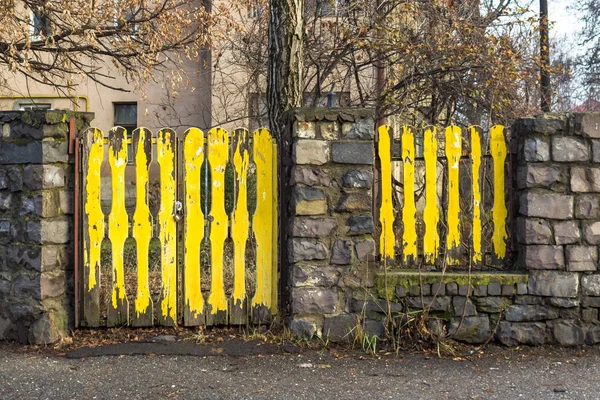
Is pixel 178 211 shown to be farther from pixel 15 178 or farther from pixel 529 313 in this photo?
pixel 529 313

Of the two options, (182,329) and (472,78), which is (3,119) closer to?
(182,329)

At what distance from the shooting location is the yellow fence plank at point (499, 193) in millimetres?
5191

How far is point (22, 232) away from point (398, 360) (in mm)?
3096

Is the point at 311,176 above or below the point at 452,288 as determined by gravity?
above

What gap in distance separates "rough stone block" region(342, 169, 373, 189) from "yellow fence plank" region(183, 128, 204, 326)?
1.21m

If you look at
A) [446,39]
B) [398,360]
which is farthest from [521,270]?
[446,39]

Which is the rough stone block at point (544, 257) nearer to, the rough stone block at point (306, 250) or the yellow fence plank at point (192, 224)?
the rough stone block at point (306, 250)

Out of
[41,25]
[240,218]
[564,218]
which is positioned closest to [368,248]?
[240,218]

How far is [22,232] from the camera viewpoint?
5035 mm

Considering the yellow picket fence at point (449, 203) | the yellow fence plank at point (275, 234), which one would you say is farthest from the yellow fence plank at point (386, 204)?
the yellow fence plank at point (275, 234)

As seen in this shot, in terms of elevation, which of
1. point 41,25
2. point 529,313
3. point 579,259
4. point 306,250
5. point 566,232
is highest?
point 41,25

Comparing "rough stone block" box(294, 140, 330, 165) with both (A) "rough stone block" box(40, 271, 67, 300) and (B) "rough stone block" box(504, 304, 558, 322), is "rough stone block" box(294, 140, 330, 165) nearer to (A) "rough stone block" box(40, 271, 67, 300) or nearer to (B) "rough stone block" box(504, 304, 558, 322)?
(B) "rough stone block" box(504, 304, 558, 322)

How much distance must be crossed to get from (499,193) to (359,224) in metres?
1.22

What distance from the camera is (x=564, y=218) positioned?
16.4ft
